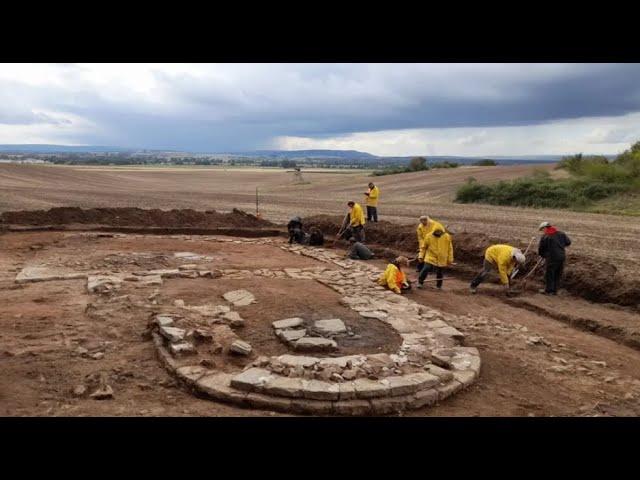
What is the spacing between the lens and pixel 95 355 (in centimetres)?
663

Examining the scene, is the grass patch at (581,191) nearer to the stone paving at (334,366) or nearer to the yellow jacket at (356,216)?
the yellow jacket at (356,216)

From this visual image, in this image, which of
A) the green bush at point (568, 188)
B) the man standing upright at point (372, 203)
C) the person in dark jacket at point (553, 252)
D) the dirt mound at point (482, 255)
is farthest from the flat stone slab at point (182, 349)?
the green bush at point (568, 188)

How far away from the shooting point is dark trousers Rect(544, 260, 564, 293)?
1038 centimetres

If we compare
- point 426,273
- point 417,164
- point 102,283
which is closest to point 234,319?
point 102,283

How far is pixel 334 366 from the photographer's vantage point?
621cm

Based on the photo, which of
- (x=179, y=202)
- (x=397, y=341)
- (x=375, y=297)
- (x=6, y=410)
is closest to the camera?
(x=6, y=410)

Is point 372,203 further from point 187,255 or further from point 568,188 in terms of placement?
point 568,188

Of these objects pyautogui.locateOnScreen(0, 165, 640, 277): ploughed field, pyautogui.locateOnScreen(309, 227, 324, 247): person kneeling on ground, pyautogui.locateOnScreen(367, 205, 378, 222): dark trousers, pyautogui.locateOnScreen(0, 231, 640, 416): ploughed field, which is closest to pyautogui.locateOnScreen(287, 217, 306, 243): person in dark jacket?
pyautogui.locateOnScreen(309, 227, 324, 247): person kneeling on ground

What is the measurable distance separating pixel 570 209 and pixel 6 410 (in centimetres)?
2432

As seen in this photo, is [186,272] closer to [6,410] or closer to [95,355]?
[95,355]

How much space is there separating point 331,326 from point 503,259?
4330 mm

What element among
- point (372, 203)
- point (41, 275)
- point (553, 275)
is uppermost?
point (372, 203)

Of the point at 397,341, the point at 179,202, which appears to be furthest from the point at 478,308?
the point at 179,202

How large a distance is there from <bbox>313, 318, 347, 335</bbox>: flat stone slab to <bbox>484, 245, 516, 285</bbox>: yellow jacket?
13.2 ft
